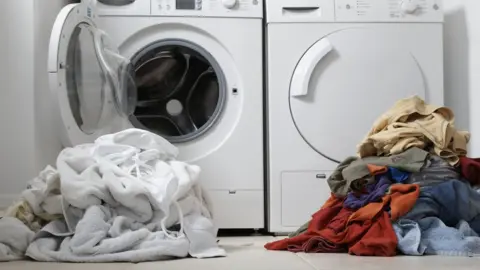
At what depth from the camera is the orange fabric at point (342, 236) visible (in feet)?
5.15

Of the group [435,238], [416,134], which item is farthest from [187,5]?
[435,238]

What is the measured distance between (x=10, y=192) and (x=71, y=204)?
551 mm

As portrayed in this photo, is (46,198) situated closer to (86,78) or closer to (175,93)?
(86,78)

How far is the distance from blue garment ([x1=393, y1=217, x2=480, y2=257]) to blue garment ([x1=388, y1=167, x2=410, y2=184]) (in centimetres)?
12

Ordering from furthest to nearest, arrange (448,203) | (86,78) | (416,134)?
(86,78)
(416,134)
(448,203)

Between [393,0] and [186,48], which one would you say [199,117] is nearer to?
[186,48]

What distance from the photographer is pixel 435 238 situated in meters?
1.59

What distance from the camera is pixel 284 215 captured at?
2.37 meters

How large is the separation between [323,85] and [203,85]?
0.45 metres

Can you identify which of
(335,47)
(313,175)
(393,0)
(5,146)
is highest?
(393,0)

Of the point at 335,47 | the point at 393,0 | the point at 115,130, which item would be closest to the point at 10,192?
the point at 115,130

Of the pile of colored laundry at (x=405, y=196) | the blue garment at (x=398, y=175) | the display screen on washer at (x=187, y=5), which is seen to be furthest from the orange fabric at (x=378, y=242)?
the display screen on washer at (x=187, y=5)

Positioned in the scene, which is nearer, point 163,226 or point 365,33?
point 163,226

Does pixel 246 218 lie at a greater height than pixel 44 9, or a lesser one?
lesser
